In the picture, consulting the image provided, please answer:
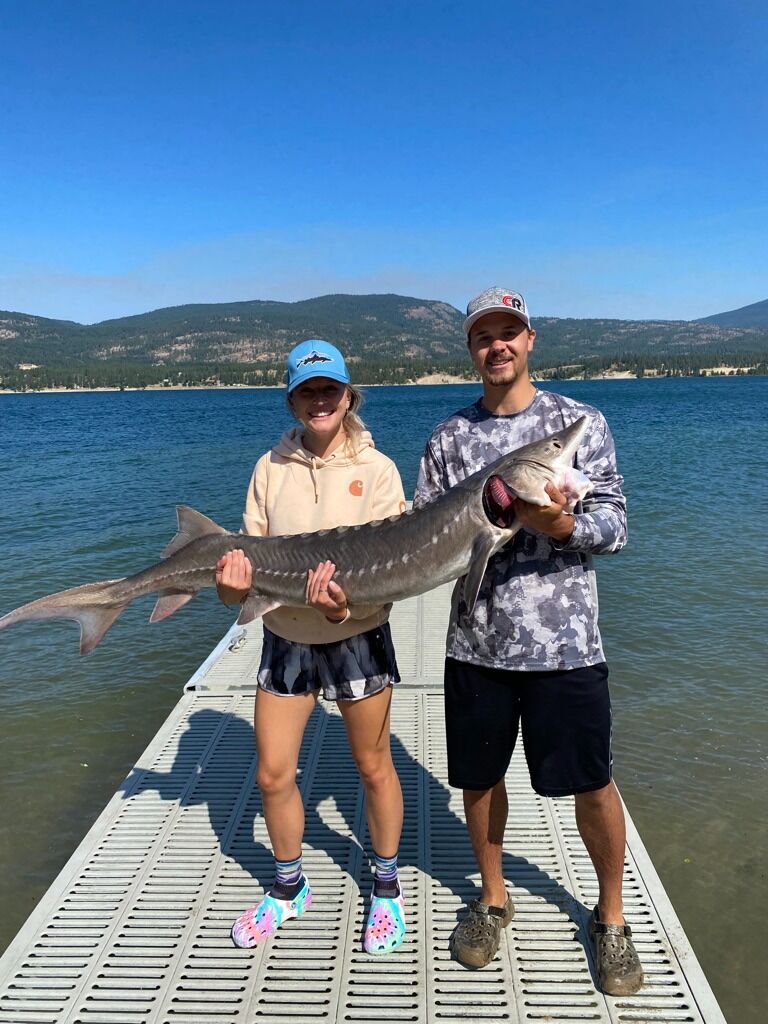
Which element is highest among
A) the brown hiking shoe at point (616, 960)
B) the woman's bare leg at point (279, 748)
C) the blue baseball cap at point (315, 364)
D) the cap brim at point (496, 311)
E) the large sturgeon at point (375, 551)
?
the cap brim at point (496, 311)

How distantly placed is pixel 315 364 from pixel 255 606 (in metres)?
1.20

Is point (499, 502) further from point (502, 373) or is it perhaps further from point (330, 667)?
point (330, 667)

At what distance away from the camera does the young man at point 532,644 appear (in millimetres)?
3215

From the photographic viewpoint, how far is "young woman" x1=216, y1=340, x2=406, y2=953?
350 centimetres

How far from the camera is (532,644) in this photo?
127 inches

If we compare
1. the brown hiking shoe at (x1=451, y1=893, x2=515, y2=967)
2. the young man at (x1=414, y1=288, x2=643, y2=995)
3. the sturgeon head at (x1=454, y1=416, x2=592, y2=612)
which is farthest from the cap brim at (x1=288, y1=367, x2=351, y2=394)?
the brown hiking shoe at (x1=451, y1=893, x2=515, y2=967)

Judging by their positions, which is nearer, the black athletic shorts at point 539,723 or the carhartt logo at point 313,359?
the black athletic shorts at point 539,723

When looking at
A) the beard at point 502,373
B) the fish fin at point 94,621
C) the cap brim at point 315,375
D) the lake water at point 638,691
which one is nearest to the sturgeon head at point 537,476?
the beard at point 502,373

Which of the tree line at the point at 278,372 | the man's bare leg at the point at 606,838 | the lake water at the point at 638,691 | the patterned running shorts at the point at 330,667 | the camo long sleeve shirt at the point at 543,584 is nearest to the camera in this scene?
the camo long sleeve shirt at the point at 543,584

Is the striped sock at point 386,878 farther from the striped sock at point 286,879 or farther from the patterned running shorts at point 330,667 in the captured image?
the patterned running shorts at point 330,667

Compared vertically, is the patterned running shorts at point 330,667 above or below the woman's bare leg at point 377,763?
above

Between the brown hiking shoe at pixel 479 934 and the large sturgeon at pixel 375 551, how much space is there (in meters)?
1.58

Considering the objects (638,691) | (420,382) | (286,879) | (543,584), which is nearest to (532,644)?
(543,584)

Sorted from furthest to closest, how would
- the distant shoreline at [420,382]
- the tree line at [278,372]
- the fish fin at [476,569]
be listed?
1. the distant shoreline at [420,382]
2. the tree line at [278,372]
3. the fish fin at [476,569]
